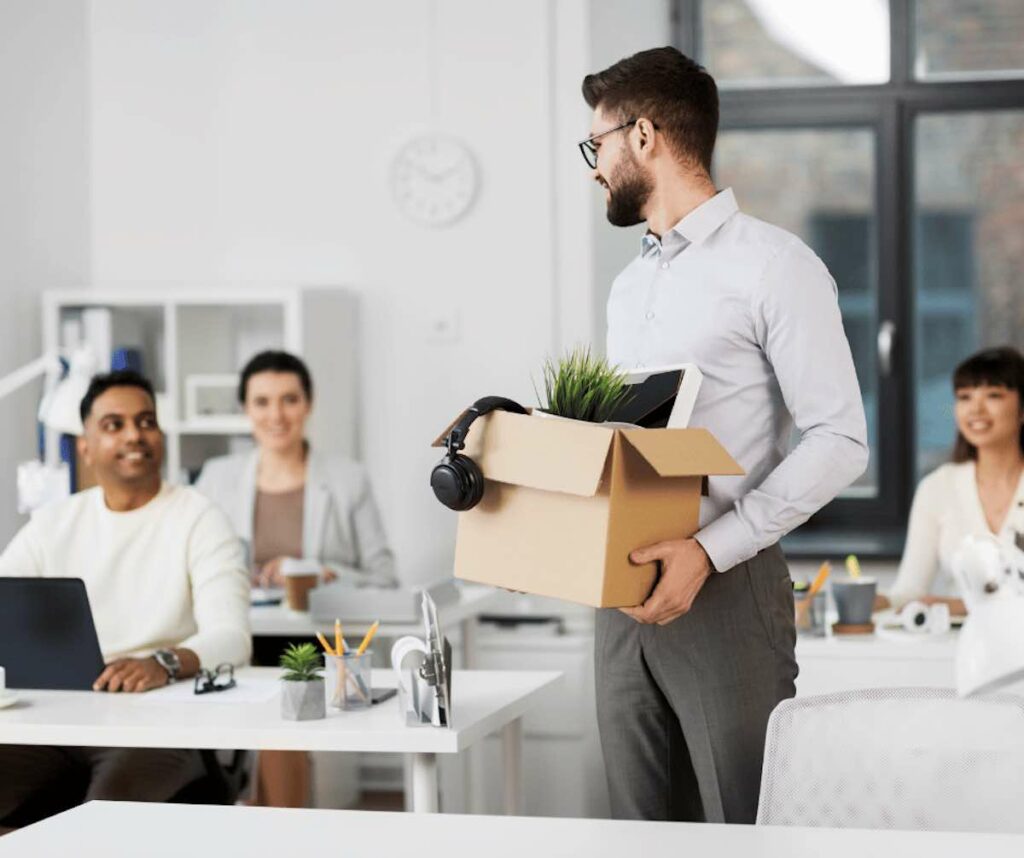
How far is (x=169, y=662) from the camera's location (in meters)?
2.81

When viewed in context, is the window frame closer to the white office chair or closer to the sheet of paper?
the sheet of paper

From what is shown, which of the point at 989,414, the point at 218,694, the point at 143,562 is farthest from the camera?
the point at 989,414

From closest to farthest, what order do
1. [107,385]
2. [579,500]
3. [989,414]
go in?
[579,500]
[107,385]
[989,414]

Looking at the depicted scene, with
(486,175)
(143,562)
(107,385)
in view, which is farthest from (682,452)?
(486,175)

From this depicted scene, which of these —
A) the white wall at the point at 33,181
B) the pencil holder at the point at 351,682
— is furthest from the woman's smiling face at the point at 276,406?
the pencil holder at the point at 351,682

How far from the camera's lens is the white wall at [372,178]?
5137mm

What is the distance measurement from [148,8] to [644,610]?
161 inches

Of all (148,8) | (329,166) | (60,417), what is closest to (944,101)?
(329,166)

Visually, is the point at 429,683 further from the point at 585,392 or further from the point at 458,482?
the point at 585,392

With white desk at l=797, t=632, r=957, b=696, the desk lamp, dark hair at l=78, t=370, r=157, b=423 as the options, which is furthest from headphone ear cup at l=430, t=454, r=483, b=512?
the desk lamp

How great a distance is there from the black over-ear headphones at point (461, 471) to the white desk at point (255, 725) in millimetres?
479

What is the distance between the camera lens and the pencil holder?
2564 millimetres

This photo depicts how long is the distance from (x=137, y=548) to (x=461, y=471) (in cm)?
142

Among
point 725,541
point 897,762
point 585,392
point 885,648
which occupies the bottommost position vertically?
point 885,648
